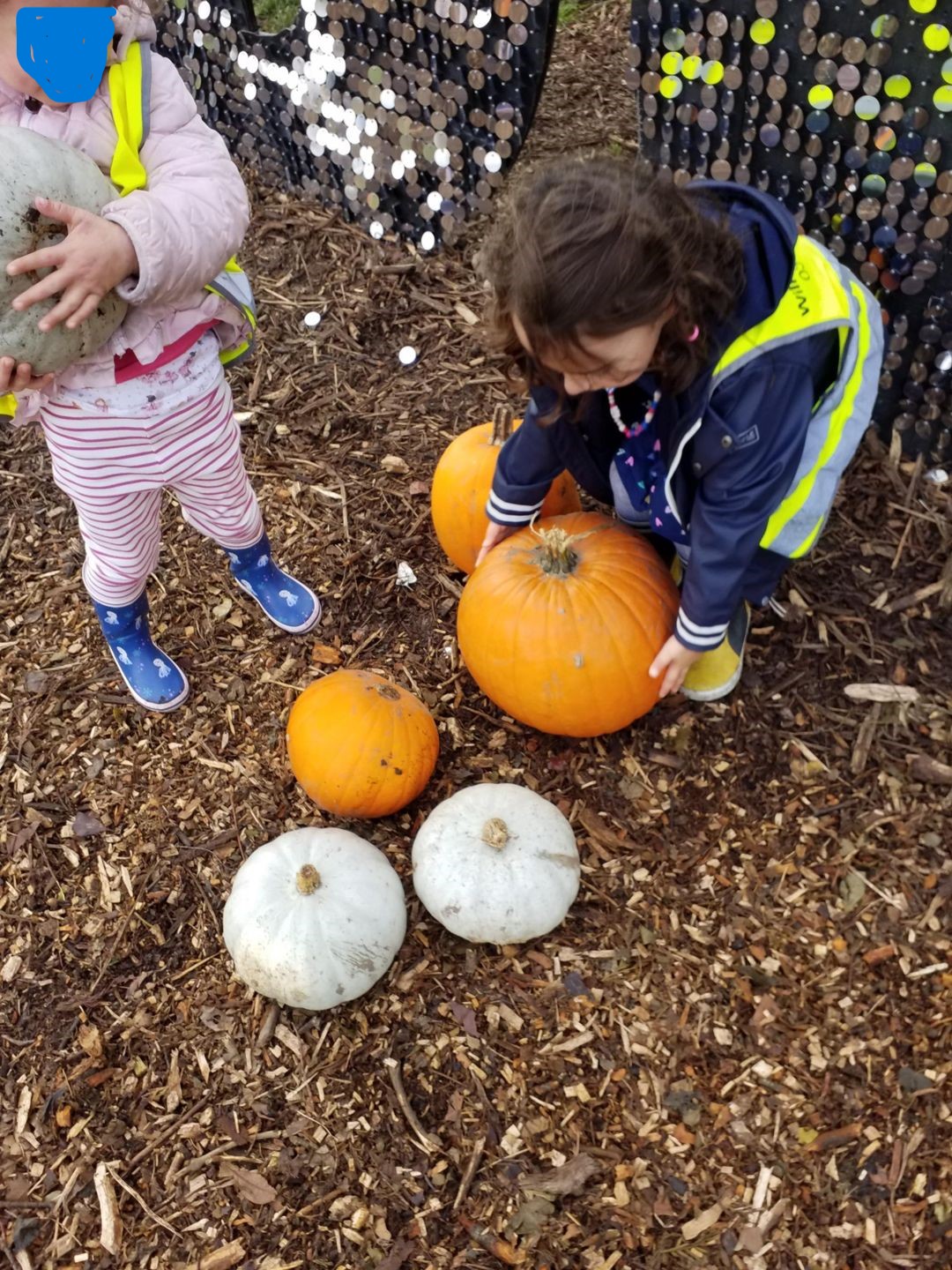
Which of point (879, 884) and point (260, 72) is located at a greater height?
point (260, 72)

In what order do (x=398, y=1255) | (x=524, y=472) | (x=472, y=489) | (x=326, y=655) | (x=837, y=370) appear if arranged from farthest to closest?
(x=326, y=655) → (x=472, y=489) → (x=524, y=472) → (x=837, y=370) → (x=398, y=1255)

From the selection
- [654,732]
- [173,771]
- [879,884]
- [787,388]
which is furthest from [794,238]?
[173,771]

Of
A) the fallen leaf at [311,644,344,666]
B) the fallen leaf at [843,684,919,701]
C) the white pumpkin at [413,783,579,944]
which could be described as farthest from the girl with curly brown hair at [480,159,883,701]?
the fallen leaf at [311,644,344,666]

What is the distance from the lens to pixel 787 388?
2137 mm

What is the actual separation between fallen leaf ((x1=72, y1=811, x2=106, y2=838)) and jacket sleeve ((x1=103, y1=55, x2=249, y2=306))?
1432 mm

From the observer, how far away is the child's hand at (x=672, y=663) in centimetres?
246

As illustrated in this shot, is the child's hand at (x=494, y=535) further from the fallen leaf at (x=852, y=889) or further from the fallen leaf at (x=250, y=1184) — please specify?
the fallen leaf at (x=250, y=1184)

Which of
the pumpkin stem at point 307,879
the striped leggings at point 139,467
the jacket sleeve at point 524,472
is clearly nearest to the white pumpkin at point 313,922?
the pumpkin stem at point 307,879

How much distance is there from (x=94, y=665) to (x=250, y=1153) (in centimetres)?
157

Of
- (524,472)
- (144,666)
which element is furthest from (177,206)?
(144,666)

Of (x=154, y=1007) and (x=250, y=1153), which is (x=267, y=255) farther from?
(x=250, y=1153)

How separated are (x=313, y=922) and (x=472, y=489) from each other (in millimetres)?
1311

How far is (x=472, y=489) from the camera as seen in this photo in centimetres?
290

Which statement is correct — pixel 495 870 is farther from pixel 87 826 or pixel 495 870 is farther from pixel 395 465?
pixel 395 465
